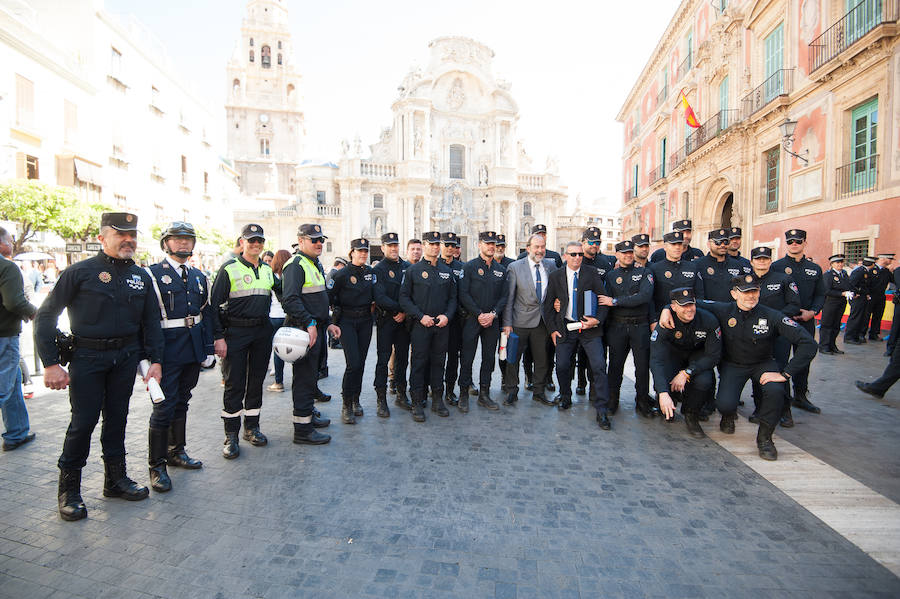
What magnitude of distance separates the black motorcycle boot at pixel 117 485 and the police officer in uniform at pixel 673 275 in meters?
5.73

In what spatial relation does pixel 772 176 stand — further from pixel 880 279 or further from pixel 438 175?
pixel 438 175

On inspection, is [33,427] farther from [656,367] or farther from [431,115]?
[431,115]

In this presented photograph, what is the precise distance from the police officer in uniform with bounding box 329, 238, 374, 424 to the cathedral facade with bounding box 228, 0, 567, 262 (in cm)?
3631

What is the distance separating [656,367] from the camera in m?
5.04

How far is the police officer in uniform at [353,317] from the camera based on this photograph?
5559 millimetres

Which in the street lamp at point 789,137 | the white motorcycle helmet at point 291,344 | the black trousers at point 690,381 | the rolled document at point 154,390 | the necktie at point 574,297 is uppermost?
the street lamp at point 789,137

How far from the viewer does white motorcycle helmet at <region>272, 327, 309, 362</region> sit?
4.55 m

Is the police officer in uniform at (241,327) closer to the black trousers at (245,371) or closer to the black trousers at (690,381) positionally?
the black trousers at (245,371)

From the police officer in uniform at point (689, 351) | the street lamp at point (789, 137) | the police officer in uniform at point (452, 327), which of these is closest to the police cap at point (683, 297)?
the police officer in uniform at point (689, 351)

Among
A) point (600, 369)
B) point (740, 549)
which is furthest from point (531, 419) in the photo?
point (740, 549)

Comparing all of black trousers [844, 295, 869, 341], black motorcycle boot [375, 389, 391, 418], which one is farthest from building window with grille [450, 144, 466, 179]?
black motorcycle boot [375, 389, 391, 418]

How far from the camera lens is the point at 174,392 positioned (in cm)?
406

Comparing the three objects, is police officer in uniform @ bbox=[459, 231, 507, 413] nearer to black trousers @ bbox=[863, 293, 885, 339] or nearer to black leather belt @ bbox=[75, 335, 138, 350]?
black leather belt @ bbox=[75, 335, 138, 350]

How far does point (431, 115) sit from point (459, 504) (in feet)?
151
